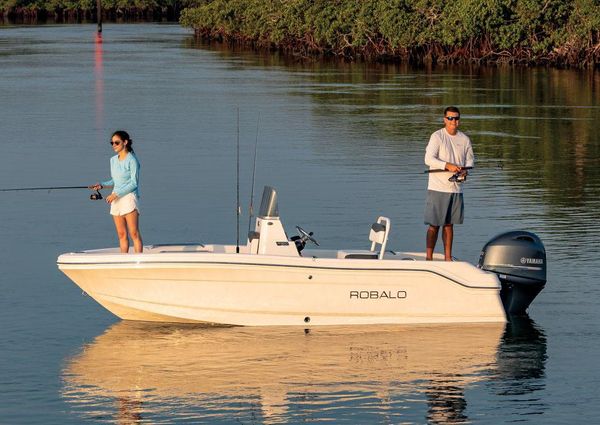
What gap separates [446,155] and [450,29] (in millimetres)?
49914

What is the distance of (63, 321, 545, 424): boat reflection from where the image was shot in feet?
41.8

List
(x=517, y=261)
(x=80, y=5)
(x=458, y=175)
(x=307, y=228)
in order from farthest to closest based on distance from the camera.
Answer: (x=80, y=5), (x=307, y=228), (x=458, y=175), (x=517, y=261)

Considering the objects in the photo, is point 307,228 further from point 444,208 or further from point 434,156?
point 434,156

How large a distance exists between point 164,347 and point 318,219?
736 cm

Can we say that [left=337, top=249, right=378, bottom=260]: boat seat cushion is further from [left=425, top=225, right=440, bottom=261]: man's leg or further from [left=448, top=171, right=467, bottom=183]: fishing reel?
[left=448, top=171, right=467, bottom=183]: fishing reel

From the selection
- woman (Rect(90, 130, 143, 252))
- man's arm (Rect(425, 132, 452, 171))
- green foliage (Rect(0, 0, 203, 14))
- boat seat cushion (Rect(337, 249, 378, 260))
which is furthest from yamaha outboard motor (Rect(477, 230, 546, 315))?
green foliage (Rect(0, 0, 203, 14))

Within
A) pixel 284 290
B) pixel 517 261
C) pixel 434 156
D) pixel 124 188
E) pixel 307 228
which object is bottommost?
pixel 307 228

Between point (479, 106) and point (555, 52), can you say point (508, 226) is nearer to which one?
point (479, 106)

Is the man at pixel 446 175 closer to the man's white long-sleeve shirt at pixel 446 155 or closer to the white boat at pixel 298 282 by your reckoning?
the man's white long-sleeve shirt at pixel 446 155

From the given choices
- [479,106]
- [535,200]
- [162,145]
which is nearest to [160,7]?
[479,106]

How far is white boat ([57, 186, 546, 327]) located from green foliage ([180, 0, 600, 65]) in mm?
45990

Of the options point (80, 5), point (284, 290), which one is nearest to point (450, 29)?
point (284, 290)

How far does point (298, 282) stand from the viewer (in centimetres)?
1455

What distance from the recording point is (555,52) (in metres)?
62.1
